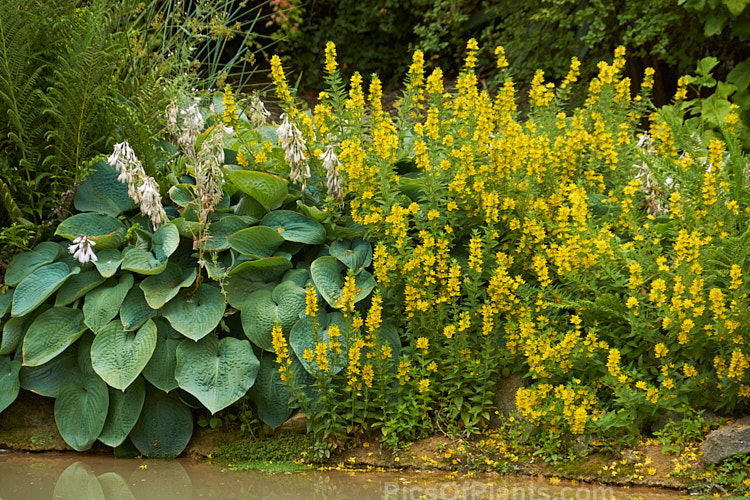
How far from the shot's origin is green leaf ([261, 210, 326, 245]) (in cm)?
397

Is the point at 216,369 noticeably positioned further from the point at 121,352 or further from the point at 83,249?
the point at 83,249

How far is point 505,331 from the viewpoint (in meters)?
3.60

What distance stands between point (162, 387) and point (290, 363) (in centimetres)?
67

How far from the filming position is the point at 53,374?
3.84 meters

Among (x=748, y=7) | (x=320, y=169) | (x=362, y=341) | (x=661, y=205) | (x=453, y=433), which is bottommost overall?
(x=453, y=433)

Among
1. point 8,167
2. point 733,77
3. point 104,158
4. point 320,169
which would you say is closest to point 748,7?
point 733,77

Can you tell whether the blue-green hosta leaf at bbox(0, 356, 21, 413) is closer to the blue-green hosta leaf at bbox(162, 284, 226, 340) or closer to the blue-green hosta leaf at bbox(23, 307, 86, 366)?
the blue-green hosta leaf at bbox(23, 307, 86, 366)

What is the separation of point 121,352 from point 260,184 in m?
1.09

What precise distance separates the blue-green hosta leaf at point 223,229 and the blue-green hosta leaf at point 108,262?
459 mm

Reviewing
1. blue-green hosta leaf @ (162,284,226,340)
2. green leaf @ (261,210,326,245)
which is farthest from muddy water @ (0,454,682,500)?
green leaf @ (261,210,326,245)

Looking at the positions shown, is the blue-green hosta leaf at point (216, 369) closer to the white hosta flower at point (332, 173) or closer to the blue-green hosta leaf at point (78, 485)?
the blue-green hosta leaf at point (78, 485)

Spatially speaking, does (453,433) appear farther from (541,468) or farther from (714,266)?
(714,266)

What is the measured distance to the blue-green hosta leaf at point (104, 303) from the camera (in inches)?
147

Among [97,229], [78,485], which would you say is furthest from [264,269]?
[78,485]
